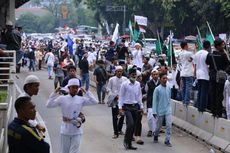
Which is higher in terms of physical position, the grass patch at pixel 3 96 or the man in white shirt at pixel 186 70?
the man in white shirt at pixel 186 70

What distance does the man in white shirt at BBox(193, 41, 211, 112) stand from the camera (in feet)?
47.3

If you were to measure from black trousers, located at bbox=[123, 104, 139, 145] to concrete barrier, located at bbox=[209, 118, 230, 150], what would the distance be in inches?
75.6

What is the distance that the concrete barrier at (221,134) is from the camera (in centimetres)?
1316

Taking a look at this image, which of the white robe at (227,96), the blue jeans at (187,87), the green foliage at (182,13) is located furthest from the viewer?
the green foliage at (182,13)

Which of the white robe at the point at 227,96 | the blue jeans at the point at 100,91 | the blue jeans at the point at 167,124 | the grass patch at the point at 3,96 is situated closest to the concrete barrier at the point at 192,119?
the blue jeans at the point at 167,124

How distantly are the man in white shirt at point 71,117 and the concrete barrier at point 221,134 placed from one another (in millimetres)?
4350

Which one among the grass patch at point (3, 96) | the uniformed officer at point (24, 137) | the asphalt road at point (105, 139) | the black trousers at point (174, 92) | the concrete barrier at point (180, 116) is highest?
the uniformed officer at point (24, 137)

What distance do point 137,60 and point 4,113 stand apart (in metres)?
12.7

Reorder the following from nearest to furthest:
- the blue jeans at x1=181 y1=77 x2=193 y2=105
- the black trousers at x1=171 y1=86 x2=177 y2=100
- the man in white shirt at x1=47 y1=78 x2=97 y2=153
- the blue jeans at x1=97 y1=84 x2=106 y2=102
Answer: the man in white shirt at x1=47 y1=78 x2=97 y2=153 < the blue jeans at x1=181 y1=77 x2=193 y2=105 < the black trousers at x1=171 y1=86 x2=177 y2=100 < the blue jeans at x1=97 y1=84 x2=106 y2=102

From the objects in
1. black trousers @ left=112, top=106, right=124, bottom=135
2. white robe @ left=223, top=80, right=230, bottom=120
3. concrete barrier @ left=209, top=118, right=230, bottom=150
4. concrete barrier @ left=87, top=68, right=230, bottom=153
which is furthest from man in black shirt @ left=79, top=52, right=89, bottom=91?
white robe @ left=223, top=80, right=230, bottom=120

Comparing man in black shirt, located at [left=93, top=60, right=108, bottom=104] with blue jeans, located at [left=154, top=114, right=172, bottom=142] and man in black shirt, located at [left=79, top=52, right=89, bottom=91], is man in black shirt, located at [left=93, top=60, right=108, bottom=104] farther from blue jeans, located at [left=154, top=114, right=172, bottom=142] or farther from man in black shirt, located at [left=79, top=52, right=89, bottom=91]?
blue jeans, located at [left=154, top=114, right=172, bottom=142]

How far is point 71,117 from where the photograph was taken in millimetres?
9906

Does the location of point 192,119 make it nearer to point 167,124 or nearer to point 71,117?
point 167,124

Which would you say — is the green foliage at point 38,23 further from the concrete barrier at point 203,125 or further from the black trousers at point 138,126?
the black trousers at point 138,126
